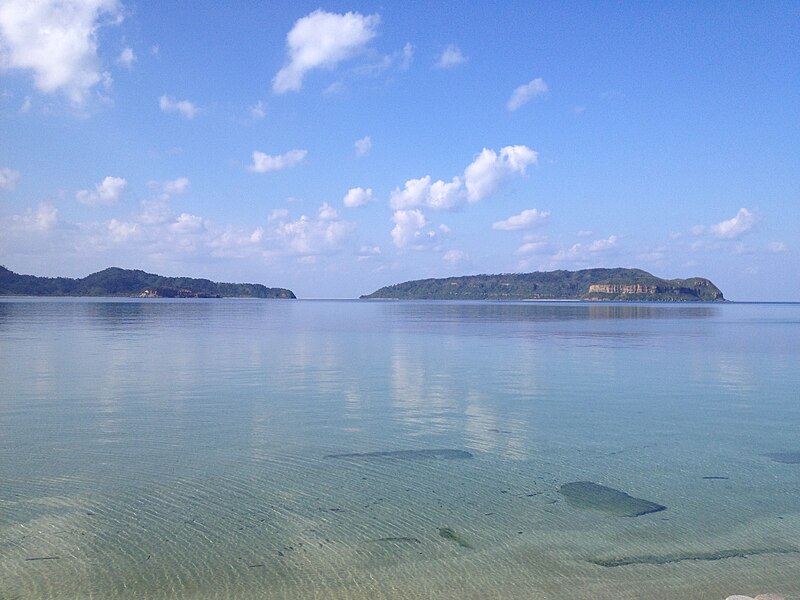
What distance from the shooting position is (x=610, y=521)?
398 inches

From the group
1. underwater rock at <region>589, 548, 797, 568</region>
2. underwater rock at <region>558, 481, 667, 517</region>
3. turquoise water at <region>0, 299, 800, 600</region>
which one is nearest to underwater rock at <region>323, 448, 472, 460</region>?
turquoise water at <region>0, 299, 800, 600</region>

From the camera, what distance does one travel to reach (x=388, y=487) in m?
11.8

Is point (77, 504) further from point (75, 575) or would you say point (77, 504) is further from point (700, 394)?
point (700, 394)

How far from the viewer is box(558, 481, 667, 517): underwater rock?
10.6 metres

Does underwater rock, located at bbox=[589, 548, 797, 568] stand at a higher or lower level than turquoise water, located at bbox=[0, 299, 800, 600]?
lower

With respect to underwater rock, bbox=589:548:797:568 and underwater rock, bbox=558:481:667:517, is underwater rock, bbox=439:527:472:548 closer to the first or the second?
underwater rock, bbox=589:548:797:568

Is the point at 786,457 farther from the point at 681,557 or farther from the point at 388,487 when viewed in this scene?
the point at 388,487

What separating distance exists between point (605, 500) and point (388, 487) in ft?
13.1

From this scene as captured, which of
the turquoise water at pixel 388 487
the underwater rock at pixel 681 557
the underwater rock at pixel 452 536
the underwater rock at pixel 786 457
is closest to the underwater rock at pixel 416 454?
the turquoise water at pixel 388 487

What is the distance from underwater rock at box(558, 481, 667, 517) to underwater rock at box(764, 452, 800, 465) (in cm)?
512

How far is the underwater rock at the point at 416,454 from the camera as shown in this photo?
14.0m

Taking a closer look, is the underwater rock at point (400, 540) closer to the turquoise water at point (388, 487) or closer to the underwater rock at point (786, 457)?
Result: the turquoise water at point (388, 487)

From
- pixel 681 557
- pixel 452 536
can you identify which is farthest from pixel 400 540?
pixel 681 557

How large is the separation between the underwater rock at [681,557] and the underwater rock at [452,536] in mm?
1800
